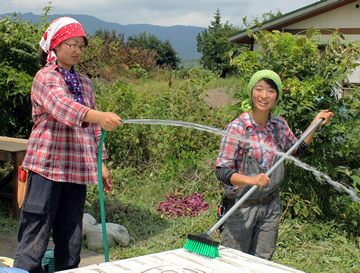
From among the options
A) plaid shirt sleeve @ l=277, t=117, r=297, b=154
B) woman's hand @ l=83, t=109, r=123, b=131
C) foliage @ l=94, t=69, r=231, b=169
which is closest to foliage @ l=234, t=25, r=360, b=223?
plaid shirt sleeve @ l=277, t=117, r=297, b=154

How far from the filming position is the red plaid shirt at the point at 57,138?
1.81 m

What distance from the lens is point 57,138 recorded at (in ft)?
6.48

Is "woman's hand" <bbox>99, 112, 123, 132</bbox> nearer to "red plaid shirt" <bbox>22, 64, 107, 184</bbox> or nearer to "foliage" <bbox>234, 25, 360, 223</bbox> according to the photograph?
"red plaid shirt" <bbox>22, 64, 107, 184</bbox>

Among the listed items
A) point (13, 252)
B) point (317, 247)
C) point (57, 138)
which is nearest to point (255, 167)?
point (57, 138)

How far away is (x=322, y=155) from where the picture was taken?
3.25 m

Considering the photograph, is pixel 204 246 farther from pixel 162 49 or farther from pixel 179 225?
pixel 162 49

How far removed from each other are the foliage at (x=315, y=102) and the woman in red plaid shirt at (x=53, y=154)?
1.73m

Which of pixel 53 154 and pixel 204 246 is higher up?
pixel 53 154

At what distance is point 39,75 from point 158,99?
10.5 feet

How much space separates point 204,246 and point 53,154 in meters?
0.99

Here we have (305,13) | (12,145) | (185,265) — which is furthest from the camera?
(305,13)

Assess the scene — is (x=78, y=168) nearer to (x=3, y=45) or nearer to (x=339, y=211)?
(x=339, y=211)

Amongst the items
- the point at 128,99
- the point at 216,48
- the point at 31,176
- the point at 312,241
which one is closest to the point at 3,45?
the point at 128,99

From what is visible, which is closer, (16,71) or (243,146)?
(243,146)
